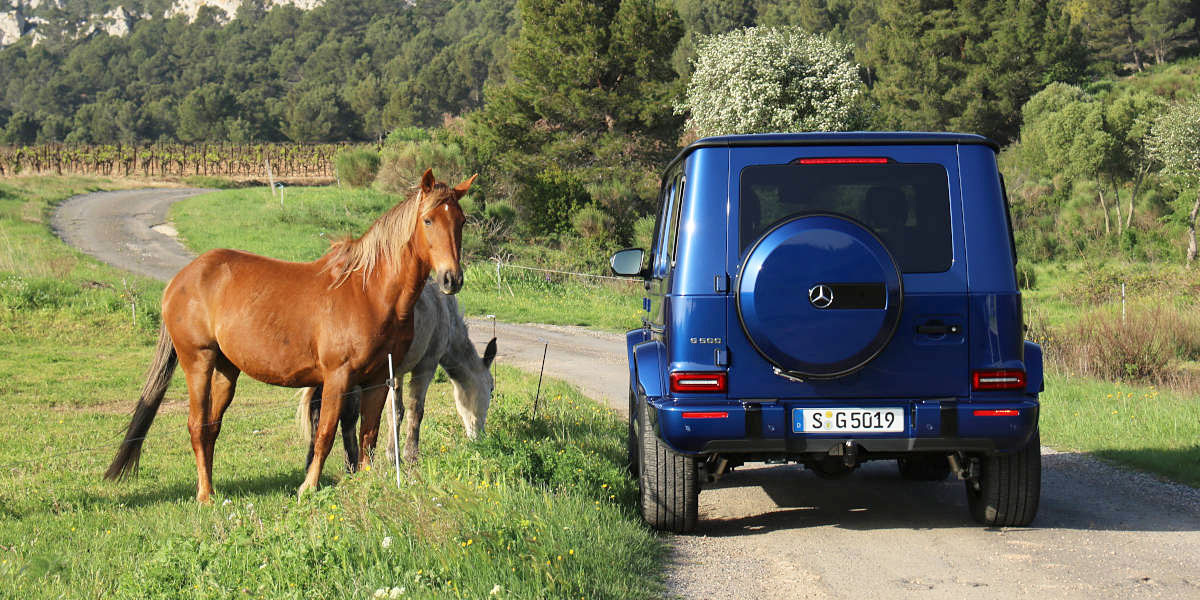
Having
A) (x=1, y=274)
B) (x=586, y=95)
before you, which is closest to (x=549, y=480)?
(x=1, y=274)

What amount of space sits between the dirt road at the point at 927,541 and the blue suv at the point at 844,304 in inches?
23.0

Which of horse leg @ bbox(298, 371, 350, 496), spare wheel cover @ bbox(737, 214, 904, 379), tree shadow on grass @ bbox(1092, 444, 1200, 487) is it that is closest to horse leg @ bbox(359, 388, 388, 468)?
horse leg @ bbox(298, 371, 350, 496)

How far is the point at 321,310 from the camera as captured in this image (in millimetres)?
7434

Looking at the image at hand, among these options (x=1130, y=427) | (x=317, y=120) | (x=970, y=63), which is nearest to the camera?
(x=1130, y=427)

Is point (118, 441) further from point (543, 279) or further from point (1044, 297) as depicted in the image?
point (1044, 297)

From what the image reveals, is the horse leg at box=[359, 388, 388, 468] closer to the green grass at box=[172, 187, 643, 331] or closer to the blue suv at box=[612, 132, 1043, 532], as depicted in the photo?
the blue suv at box=[612, 132, 1043, 532]

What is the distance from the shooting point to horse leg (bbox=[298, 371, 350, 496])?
23.8ft

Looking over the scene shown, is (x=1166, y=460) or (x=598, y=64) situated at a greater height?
(x=598, y=64)

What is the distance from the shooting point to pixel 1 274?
20500mm

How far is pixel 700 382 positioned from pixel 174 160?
71171 millimetres

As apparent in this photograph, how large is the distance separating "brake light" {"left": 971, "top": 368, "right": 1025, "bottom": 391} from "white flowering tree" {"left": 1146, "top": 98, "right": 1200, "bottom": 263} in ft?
130

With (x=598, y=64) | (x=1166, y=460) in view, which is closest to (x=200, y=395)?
(x=1166, y=460)

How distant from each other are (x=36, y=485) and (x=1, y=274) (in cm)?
1457

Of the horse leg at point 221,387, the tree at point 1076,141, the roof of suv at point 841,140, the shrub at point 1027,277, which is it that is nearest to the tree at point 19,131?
the tree at point 1076,141
